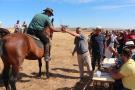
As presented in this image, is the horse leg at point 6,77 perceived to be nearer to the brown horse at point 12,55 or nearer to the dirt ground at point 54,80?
the brown horse at point 12,55

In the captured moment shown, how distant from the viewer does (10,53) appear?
10.9 metres

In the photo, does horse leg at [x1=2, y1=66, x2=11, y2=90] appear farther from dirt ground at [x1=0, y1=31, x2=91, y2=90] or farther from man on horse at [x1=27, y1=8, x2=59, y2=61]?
man on horse at [x1=27, y1=8, x2=59, y2=61]

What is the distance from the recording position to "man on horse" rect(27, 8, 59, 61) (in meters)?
12.7

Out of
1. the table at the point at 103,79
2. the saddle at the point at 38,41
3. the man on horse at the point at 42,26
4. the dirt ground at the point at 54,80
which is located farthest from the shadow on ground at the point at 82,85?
the saddle at the point at 38,41

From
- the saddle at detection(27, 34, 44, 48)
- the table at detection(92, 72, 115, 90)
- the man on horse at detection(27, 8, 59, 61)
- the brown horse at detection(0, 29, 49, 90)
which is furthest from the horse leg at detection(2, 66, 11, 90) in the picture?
the table at detection(92, 72, 115, 90)

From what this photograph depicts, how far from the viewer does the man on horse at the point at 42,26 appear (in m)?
12.7

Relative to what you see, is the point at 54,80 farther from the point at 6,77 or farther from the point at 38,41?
the point at 6,77

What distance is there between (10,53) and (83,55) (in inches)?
116

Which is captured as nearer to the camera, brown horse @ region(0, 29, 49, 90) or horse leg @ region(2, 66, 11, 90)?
brown horse @ region(0, 29, 49, 90)

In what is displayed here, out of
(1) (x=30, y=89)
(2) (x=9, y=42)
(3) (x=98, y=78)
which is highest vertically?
(2) (x=9, y=42)

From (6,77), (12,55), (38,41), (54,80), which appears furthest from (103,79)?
(54,80)

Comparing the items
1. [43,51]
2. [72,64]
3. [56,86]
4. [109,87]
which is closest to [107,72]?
[109,87]

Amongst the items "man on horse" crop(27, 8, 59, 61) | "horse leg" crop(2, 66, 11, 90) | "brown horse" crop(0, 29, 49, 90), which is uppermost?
"man on horse" crop(27, 8, 59, 61)

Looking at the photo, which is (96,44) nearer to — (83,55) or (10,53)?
(83,55)
